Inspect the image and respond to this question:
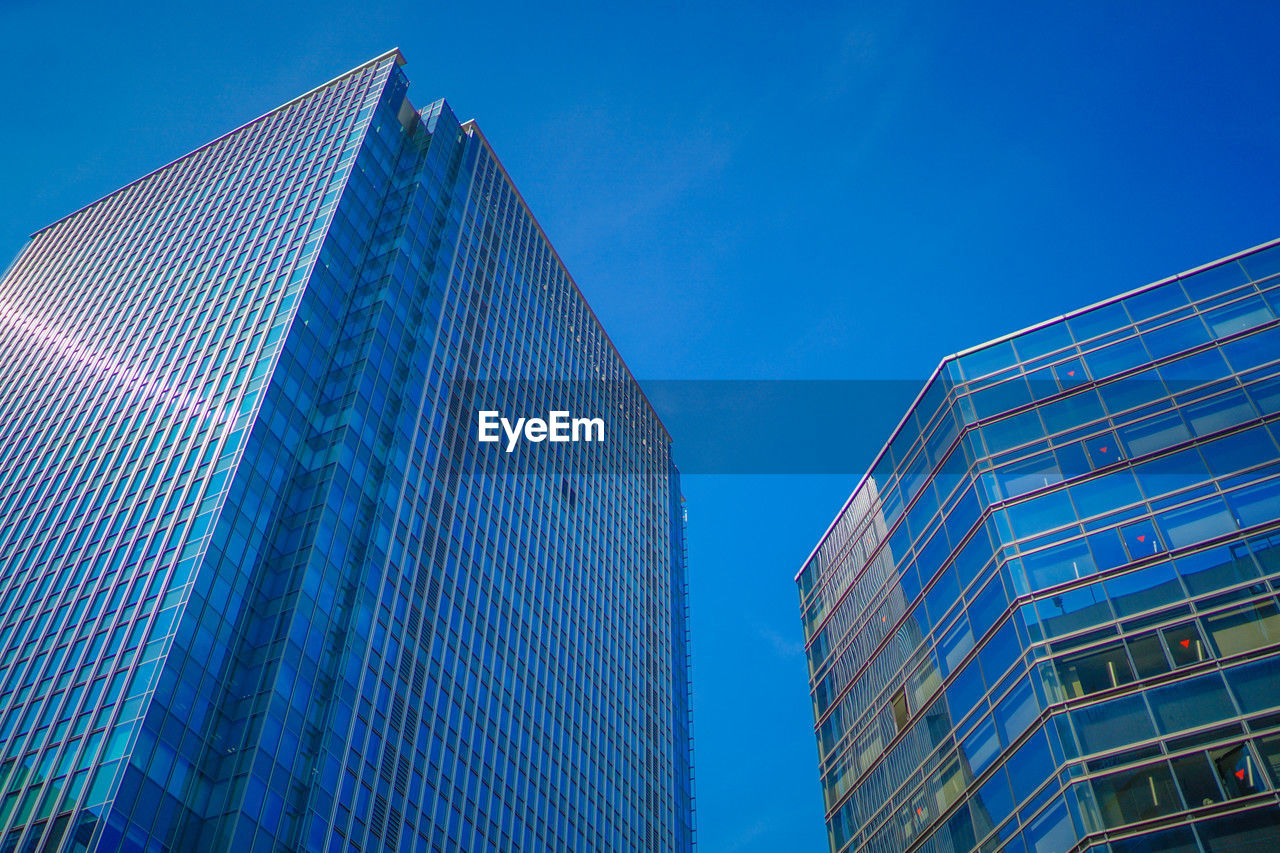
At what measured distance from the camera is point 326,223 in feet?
268

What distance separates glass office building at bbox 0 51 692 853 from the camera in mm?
53719

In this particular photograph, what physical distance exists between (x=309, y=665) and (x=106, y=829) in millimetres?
14285

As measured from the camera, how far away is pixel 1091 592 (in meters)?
36.0

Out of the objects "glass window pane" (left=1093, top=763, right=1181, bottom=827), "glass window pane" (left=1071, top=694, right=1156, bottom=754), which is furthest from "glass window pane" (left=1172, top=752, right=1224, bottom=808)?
"glass window pane" (left=1071, top=694, right=1156, bottom=754)

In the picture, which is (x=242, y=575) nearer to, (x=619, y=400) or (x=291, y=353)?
(x=291, y=353)

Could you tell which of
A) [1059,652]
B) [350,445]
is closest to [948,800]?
Result: [1059,652]

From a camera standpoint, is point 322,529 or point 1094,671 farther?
point 322,529

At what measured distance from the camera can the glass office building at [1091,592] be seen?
103ft

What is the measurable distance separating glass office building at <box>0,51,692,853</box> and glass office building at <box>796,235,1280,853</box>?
29108mm

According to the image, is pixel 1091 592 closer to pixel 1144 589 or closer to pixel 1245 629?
pixel 1144 589

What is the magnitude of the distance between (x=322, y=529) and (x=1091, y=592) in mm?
42930

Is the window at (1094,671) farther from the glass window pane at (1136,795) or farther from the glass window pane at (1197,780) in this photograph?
the glass window pane at (1197,780)

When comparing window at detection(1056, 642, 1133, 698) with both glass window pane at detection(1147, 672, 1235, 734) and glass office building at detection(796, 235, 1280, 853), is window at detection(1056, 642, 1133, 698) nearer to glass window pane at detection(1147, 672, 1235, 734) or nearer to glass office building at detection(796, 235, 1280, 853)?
glass office building at detection(796, 235, 1280, 853)

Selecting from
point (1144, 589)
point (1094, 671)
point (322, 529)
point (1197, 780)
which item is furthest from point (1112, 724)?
point (322, 529)
